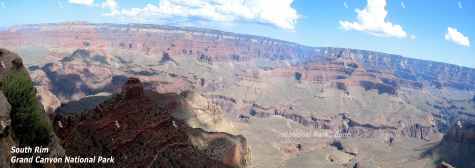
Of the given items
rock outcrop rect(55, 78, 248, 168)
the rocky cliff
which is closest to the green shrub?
the rocky cliff

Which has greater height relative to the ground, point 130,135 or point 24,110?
point 24,110

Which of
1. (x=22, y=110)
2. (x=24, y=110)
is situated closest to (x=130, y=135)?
(x=24, y=110)

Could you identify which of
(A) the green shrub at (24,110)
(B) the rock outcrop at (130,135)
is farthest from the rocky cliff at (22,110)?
(B) the rock outcrop at (130,135)

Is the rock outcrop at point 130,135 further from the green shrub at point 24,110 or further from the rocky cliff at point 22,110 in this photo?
the green shrub at point 24,110

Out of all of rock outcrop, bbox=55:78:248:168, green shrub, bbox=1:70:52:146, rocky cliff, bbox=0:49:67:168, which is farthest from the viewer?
rock outcrop, bbox=55:78:248:168

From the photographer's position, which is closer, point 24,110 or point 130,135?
point 24,110

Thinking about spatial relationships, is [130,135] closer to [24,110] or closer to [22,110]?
[24,110]

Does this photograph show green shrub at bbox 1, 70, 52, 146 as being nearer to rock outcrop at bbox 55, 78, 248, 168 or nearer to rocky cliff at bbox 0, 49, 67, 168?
rocky cliff at bbox 0, 49, 67, 168

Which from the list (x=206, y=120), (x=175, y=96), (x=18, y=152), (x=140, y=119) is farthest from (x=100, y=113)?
(x=206, y=120)
